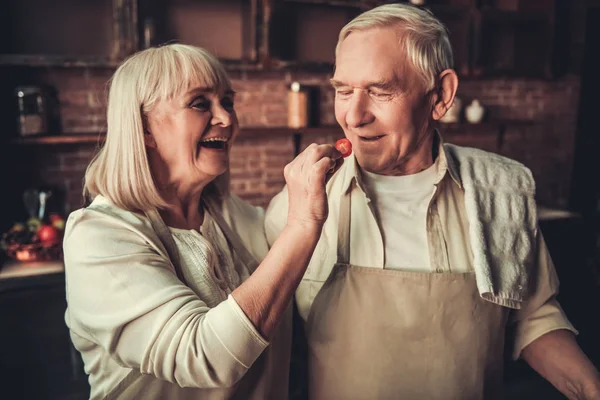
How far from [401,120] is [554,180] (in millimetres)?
4194

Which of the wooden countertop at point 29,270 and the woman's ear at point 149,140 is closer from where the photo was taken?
the woman's ear at point 149,140

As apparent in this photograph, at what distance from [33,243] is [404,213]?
7.46ft

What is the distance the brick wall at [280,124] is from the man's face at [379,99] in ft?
4.76

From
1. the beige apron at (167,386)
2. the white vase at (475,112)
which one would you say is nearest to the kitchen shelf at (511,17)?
the white vase at (475,112)

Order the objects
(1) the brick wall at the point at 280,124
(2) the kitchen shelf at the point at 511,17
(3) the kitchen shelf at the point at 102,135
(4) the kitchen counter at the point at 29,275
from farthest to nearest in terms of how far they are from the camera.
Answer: (2) the kitchen shelf at the point at 511,17 → (1) the brick wall at the point at 280,124 → (3) the kitchen shelf at the point at 102,135 → (4) the kitchen counter at the point at 29,275

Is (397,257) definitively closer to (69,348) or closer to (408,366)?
(408,366)

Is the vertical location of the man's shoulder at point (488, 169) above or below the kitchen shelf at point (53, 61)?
below

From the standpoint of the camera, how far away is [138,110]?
1343 millimetres

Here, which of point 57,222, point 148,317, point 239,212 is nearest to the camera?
point 148,317

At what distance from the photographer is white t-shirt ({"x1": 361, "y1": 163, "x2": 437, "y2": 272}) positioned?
1.43 metres

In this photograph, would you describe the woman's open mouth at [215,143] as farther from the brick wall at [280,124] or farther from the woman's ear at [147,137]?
the brick wall at [280,124]

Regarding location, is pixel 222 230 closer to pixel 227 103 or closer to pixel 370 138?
pixel 227 103

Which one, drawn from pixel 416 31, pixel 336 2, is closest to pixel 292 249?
pixel 416 31

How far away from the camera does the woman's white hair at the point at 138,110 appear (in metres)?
1.32
